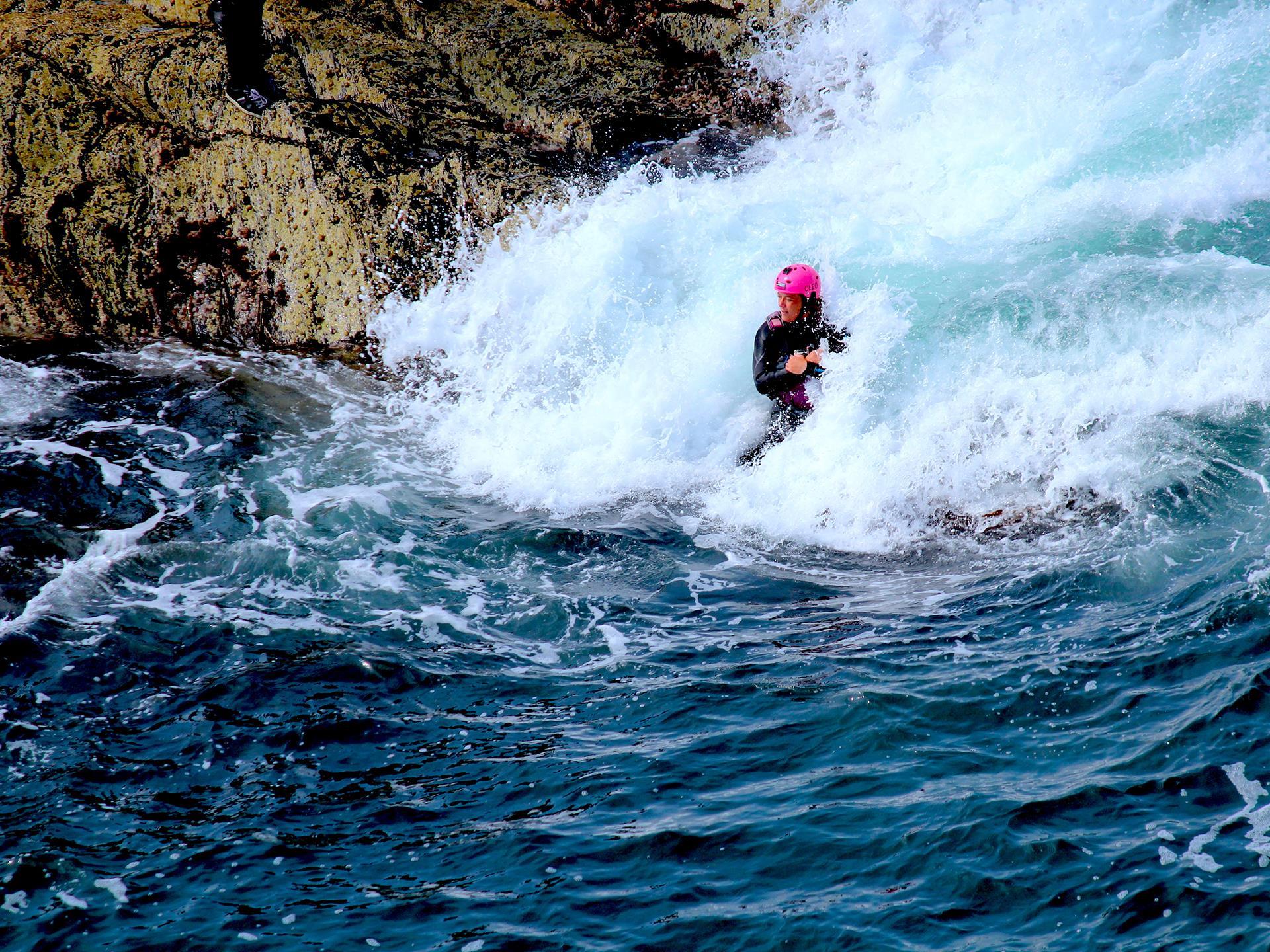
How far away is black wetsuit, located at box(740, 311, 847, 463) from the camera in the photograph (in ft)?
22.2

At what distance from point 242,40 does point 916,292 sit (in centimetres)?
683

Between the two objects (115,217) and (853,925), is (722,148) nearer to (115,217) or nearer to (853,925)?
(115,217)

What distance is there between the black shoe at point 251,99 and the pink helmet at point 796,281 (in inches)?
221

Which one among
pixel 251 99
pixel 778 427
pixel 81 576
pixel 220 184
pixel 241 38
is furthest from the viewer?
pixel 241 38

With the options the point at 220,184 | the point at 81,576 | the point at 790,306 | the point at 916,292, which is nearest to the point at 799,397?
the point at 790,306

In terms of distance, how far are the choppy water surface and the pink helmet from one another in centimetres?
62

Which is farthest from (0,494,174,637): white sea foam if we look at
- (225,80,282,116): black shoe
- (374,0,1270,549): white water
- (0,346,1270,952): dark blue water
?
(225,80,282,116): black shoe

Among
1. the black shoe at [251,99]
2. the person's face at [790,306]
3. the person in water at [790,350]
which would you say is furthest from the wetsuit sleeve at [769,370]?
the black shoe at [251,99]

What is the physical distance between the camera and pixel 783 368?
674 centimetres

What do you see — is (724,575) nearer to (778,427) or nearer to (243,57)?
(778,427)

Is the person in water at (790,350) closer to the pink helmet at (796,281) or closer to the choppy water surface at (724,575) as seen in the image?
the pink helmet at (796,281)

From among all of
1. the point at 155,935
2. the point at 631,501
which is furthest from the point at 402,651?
the point at 631,501

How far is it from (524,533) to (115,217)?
5.67 meters

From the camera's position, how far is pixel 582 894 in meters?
3.31
